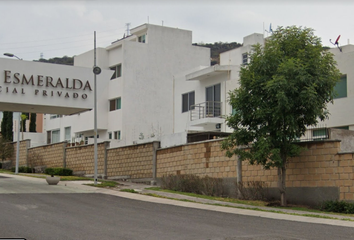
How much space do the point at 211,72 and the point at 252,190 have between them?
1382cm

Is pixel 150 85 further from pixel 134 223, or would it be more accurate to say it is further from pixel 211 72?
pixel 134 223

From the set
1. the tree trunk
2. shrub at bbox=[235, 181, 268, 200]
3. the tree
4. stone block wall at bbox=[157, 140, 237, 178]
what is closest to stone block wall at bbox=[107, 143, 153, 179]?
stone block wall at bbox=[157, 140, 237, 178]

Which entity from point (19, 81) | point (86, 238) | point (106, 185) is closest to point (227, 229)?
point (86, 238)

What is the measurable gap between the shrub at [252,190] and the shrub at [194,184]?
1.30 metres

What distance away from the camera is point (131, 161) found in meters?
29.8


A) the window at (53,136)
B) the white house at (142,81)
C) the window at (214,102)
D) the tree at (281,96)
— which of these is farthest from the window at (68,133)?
the tree at (281,96)

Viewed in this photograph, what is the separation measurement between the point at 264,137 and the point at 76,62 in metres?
30.2

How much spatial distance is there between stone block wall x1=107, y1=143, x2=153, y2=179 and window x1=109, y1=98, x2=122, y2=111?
32.0 feet

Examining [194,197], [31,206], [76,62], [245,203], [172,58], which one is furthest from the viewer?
[76,62]

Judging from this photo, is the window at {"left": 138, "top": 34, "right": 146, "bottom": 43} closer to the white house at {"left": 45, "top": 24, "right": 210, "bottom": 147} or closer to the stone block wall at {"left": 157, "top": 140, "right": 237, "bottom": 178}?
the white house at {"left": 45, "top": 24, "right": 210, "bottom": 147}

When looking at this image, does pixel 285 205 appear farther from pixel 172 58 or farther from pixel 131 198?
pixel 172 58

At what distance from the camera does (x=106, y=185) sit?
1028 inches

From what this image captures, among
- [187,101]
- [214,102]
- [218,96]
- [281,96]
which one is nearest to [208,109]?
[214,102]

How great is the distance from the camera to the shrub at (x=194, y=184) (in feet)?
75.6
